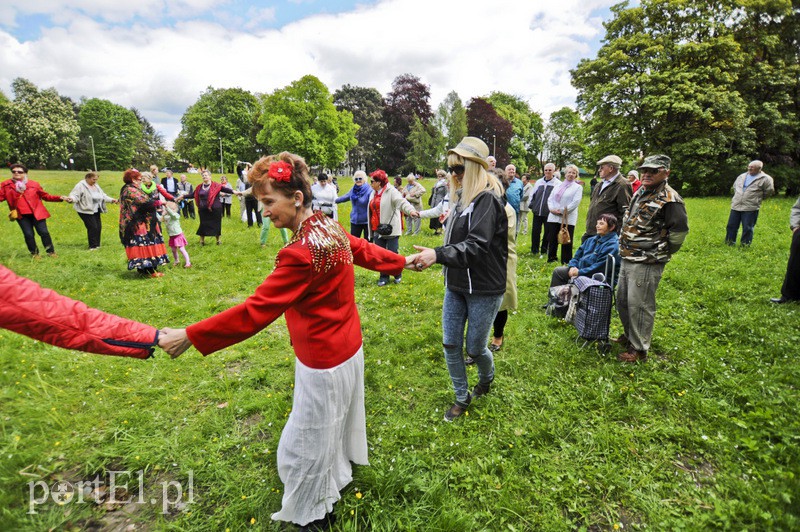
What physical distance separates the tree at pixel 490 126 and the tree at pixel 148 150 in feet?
213

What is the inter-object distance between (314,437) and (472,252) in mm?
1777

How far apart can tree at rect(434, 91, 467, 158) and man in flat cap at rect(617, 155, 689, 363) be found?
178ft

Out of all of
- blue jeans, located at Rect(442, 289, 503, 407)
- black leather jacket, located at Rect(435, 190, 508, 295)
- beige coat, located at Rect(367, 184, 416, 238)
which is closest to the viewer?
black leather jacket, located at Rect(435, 190, 508, 295)

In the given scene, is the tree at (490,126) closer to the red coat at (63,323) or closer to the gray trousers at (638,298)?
the gray trousers at (638,298)

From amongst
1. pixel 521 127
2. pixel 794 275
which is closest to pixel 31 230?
pixel 794 275

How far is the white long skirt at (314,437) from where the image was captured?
239 centimetres

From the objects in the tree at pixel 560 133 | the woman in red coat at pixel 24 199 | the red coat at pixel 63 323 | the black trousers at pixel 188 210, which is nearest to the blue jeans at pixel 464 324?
the red coat at pixel 63 323

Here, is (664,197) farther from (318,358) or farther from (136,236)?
(136,236)

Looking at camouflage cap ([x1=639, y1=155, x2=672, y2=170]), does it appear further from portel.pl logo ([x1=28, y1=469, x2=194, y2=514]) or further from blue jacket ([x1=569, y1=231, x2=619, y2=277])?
portel.pl logo ([x1=28, y1=469, x2=194, y2=514])

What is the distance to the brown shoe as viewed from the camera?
491cm

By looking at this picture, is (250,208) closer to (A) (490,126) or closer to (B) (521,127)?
(A) (490,126)

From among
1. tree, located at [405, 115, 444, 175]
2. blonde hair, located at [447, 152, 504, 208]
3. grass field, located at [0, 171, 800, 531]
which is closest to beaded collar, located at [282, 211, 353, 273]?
blonde hair, located at [447, 152, 504, 208]

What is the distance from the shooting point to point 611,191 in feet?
20.2

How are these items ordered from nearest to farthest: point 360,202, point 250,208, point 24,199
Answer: point 360,202 < point 24,199 < point 250,208
